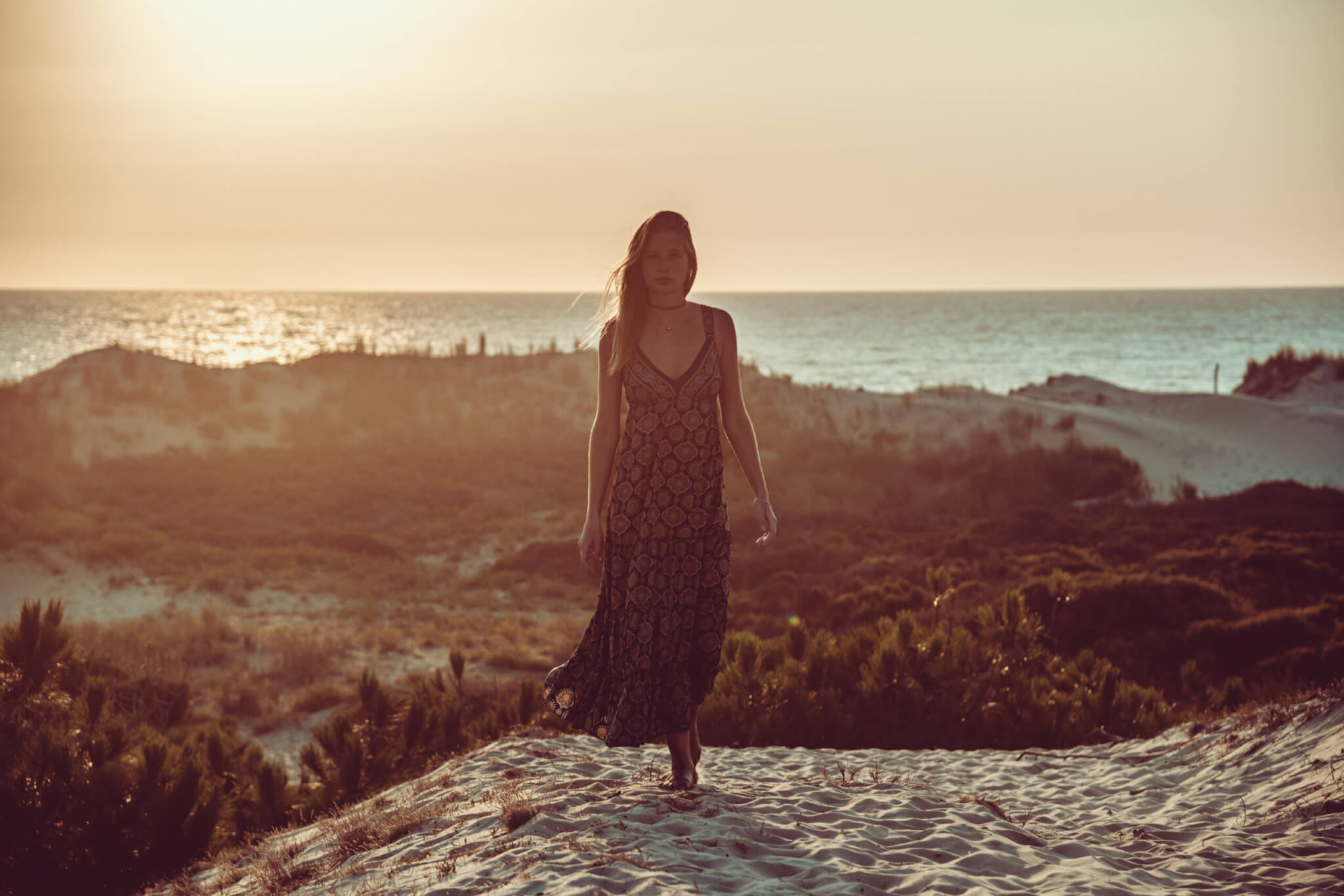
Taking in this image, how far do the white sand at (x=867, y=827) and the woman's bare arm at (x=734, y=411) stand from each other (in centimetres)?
144

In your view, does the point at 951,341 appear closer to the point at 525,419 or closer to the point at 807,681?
the point at 525,419

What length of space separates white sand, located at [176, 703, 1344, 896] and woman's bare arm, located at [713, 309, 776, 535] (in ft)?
4.74

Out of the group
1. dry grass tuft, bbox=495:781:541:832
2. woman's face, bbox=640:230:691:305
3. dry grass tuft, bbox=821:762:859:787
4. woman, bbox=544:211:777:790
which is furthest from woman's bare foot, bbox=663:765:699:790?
woman's face, bbox=640:230:691:305

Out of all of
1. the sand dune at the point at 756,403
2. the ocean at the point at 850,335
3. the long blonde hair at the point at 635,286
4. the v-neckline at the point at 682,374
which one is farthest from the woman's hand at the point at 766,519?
the ocean at the point at 850,335

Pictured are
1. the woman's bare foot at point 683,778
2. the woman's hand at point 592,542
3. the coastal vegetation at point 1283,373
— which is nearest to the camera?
the woman's hand at point 592,542

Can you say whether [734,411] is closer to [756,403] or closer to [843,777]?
[843,777]

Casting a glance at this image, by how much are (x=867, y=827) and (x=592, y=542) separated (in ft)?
5.96

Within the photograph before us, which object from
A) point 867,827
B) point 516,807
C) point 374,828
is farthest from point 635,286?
point 374,828

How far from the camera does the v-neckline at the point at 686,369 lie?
4.41 m

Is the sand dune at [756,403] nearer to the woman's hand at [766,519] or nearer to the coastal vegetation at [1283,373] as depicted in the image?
the coastal vegetation at [1283,373]

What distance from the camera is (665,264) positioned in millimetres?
4383

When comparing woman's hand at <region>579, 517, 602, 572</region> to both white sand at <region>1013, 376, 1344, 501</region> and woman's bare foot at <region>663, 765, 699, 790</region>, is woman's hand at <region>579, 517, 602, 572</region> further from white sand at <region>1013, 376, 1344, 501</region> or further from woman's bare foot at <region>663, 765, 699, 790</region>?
white sand at <region>1013, 376, 1344, 501</region>

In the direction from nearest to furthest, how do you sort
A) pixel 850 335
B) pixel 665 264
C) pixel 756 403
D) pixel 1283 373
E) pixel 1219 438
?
pixel 665 264, pixel 756 403, pixel 1219 438, pixel 1283 373, pixel 850 335

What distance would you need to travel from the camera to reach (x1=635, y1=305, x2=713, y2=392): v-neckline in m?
4.41
